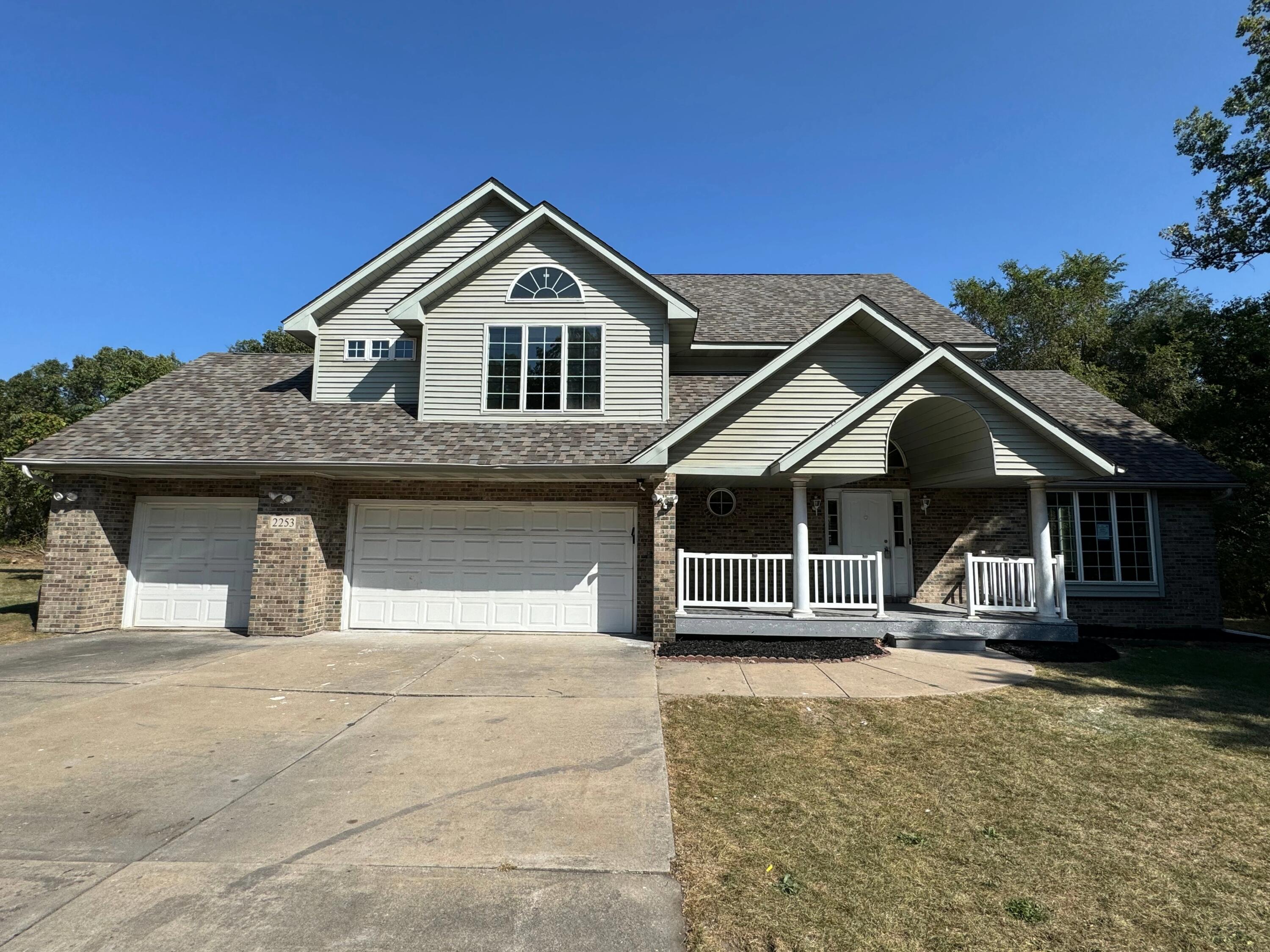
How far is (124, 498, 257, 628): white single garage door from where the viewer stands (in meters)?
11.7

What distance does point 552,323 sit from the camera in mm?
12000

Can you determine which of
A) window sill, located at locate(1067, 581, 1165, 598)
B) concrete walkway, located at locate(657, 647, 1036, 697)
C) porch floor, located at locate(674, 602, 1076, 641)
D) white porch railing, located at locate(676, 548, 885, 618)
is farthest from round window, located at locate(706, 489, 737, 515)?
window sill, located at locate(1067, 581, 1165, 598)

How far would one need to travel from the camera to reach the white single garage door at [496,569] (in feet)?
37.5

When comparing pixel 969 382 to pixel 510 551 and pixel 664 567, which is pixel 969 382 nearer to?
pixel 664 567

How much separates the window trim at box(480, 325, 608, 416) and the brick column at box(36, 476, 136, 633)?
7055 millimetres

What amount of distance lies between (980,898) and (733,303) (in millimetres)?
13674

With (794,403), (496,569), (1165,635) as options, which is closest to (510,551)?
(496,569)

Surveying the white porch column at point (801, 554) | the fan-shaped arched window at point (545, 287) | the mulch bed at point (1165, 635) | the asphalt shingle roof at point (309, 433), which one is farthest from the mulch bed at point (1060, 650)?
the fan-shaped arched window at point (545, 287)

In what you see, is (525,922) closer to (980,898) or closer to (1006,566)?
(980,898)

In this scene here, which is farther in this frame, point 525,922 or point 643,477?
point 643,477

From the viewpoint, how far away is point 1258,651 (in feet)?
34.7

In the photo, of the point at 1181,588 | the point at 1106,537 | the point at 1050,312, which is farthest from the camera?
the point at 1050,312

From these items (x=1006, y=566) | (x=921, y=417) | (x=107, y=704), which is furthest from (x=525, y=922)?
(x=1006, y=566)

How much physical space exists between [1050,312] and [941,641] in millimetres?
30013
